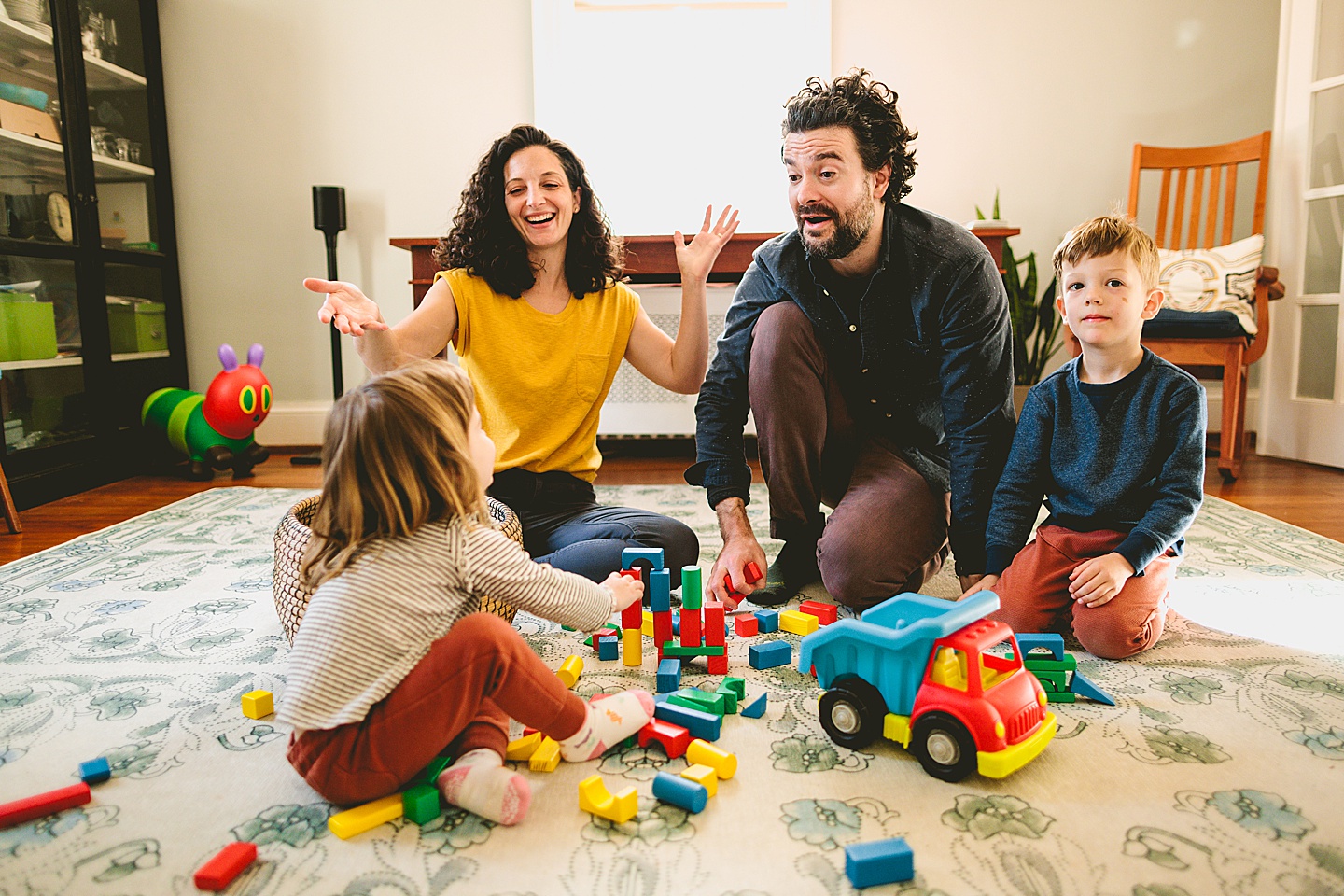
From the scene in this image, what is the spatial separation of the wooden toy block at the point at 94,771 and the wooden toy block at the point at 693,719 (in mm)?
676

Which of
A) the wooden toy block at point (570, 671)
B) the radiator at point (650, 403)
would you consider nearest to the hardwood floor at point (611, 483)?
the radiator at point (650, 403)

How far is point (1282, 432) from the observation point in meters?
3.45

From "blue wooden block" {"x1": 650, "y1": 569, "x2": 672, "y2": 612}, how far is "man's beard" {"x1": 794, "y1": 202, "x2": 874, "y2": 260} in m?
0.70

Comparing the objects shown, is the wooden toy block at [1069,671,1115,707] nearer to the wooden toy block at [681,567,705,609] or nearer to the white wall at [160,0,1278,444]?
the wooden toy block at [681,567,705,609]

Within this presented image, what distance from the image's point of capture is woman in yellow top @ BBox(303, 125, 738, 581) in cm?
181

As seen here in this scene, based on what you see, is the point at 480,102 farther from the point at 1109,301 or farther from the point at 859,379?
the point at 1109,301

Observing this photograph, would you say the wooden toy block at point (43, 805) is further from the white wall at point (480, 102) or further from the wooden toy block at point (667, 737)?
the white wall at point (480, 102)

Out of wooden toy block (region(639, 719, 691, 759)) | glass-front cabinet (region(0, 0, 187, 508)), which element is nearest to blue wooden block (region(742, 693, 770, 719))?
wooden toy block (region(639, 719, 691, 759))

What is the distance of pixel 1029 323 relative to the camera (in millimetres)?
3549

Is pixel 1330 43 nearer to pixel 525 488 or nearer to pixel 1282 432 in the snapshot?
pixel 1282 432

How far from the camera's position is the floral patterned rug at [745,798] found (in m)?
0.90

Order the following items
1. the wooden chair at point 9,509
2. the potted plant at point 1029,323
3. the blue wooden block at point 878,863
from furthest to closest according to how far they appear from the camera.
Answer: the potted plant at point 1029,323
the wooden chair at point 9,509
the blue wooden block at point 878,863

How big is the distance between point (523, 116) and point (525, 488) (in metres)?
2.44

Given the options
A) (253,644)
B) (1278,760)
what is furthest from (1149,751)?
(253,644)
